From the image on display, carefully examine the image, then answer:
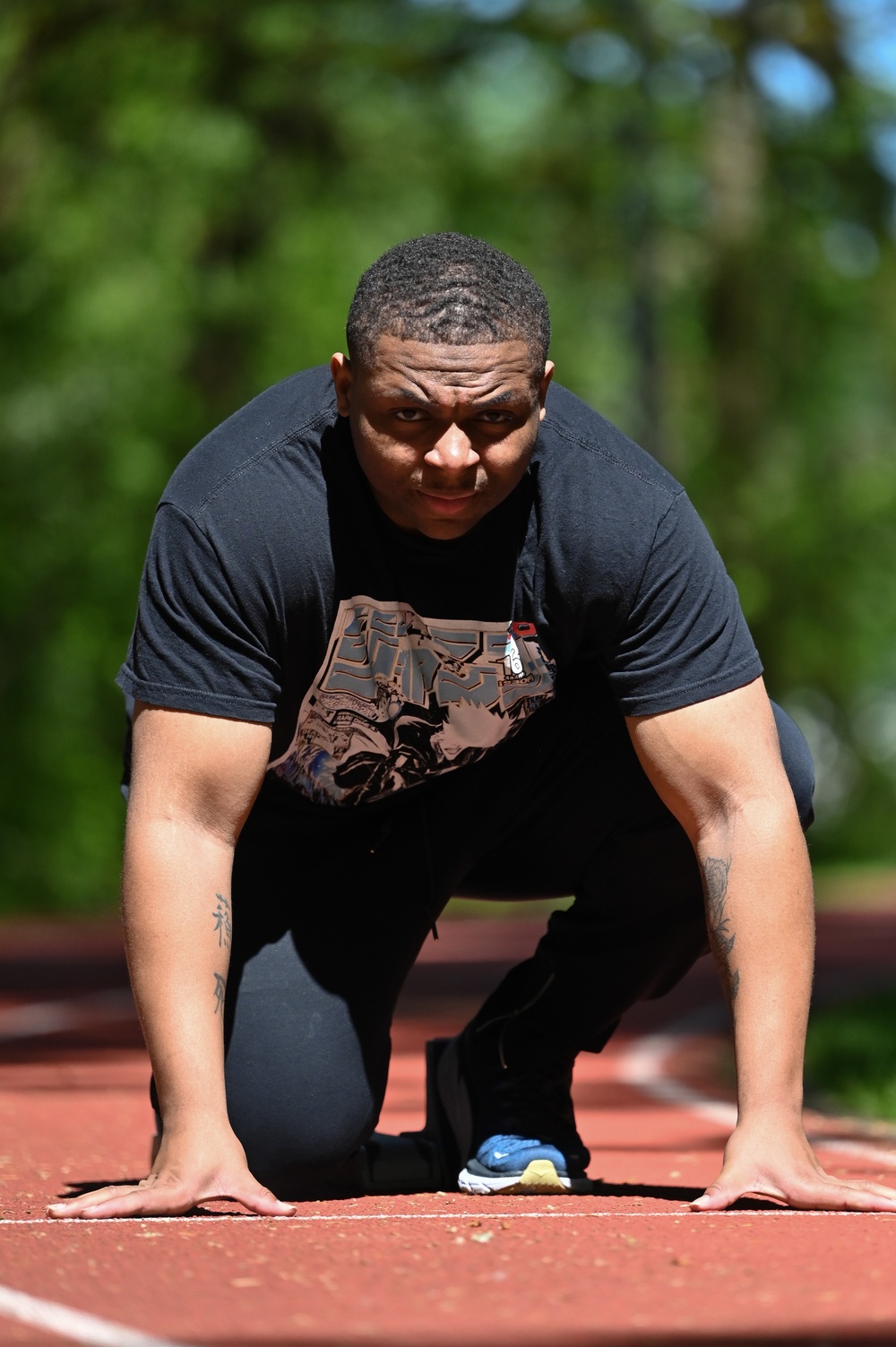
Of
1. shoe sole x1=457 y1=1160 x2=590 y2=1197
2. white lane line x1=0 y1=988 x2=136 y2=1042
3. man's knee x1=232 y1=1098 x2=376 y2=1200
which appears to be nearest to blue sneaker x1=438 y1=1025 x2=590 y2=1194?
shoe sole x1=457 y1=1160 x2=590 y2=1197

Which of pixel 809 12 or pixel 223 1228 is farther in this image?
pixel 809 12

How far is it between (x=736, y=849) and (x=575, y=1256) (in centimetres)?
78

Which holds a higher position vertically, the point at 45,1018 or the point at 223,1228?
the point at 223,1228

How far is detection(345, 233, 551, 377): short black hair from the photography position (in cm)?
319

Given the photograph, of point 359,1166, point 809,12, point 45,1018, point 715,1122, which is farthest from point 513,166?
point 359,1166

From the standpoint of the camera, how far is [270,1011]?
3885 millimetres

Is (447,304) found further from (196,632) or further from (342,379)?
(196,632)

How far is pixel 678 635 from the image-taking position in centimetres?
334

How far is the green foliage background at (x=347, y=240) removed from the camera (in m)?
16.4

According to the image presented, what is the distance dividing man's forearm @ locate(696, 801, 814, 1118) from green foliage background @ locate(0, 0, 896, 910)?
1188 centimetres

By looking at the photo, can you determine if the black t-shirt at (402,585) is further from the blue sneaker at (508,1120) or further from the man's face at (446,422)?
the blue sneaker at (508,1120)

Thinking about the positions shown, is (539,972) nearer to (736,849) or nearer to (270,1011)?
(270,1011)

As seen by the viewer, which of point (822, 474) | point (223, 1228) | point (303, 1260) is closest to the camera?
point (303, 1260)

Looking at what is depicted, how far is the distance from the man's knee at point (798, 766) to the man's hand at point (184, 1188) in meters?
1.23
